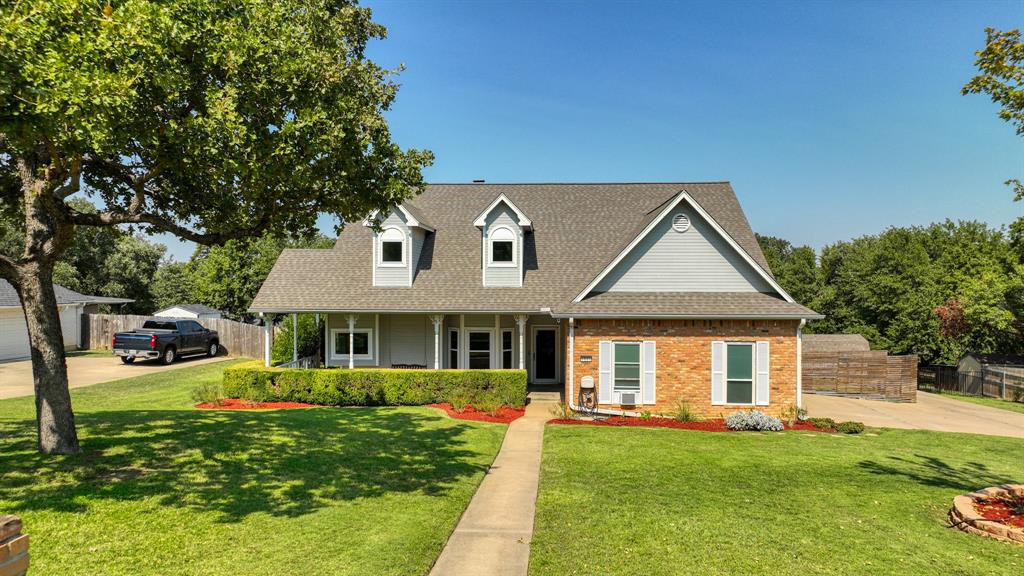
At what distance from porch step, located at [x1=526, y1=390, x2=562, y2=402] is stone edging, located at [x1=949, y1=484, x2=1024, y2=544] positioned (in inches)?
454

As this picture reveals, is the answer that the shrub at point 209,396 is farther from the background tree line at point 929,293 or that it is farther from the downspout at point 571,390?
the background tree line at point 929,293

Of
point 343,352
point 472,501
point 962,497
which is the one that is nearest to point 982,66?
point 962,497

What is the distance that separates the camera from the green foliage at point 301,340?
844 inches

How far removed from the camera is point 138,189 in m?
9.83

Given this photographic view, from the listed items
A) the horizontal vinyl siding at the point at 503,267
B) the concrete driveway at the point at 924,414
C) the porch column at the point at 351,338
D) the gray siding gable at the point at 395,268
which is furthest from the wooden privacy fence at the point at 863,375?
the porch column at the point at 351,338

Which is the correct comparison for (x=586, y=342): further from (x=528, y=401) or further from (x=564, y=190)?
(x=564, y=190)

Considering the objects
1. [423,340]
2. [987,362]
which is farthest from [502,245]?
[987,362]

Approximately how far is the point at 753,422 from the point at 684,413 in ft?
6.16

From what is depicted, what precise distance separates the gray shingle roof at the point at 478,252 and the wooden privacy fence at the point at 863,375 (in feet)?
19.4

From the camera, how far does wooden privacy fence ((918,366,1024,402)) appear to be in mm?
26331

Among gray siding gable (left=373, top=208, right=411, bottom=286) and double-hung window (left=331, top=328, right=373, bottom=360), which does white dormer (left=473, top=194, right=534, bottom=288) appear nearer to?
gray siding gable (left=373, top=208, right=411, bottom=286)

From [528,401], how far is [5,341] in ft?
94.0

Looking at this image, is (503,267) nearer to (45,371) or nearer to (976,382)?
(45,371)

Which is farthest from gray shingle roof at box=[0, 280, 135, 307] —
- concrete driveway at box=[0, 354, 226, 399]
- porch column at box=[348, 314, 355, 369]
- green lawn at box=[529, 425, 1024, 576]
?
green lawn at box=[529, 425, 1024, 576]
